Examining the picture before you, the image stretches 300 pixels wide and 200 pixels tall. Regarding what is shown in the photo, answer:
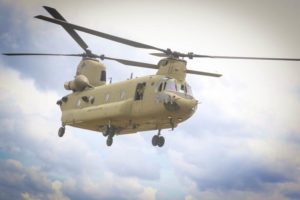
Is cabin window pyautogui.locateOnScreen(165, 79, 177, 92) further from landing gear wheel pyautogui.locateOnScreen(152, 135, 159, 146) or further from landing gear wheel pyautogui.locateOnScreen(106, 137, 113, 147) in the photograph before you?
landing gear wheel pyautogui.locateOnScreen(106, 137, 113, 147)

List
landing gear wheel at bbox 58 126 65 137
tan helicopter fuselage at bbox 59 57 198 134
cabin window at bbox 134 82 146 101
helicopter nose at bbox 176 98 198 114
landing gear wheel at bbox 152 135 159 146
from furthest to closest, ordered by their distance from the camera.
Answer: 1. landing gear wheel at bbox 58 126 65 137
2. landing gear wheel at bbox 152 135 159 146
3. cabin window at bbox 134 82 146 101
4. tan helicopter fuselage at bbox 59 57 198 134
5. helicopter nose at bbox 176 98 198 114

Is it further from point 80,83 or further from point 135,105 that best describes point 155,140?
point 80,83

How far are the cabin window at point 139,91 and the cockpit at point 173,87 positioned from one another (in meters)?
1.27

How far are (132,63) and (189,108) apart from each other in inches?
231

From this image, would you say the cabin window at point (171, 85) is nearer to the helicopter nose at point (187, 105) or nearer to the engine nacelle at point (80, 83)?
the helicopter nose at point (187, 105)

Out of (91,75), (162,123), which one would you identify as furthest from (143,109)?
(91,75)

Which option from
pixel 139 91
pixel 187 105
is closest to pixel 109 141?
pixel 139 91

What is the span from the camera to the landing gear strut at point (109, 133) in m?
26.1

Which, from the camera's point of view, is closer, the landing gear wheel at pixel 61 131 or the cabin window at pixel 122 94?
the cabin window at pixel 122 94

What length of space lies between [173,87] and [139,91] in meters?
2.28

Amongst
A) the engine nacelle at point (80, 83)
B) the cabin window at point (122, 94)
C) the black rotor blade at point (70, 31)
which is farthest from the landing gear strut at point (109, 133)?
the black rotor blade at point (70, 31)

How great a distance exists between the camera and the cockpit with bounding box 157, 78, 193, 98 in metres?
23.6

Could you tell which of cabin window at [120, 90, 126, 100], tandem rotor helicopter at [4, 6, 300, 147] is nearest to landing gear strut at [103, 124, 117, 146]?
tandem rotor helicopter at [4, 6, 300, 147]

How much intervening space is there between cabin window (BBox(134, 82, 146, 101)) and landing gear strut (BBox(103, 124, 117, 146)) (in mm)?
2733
